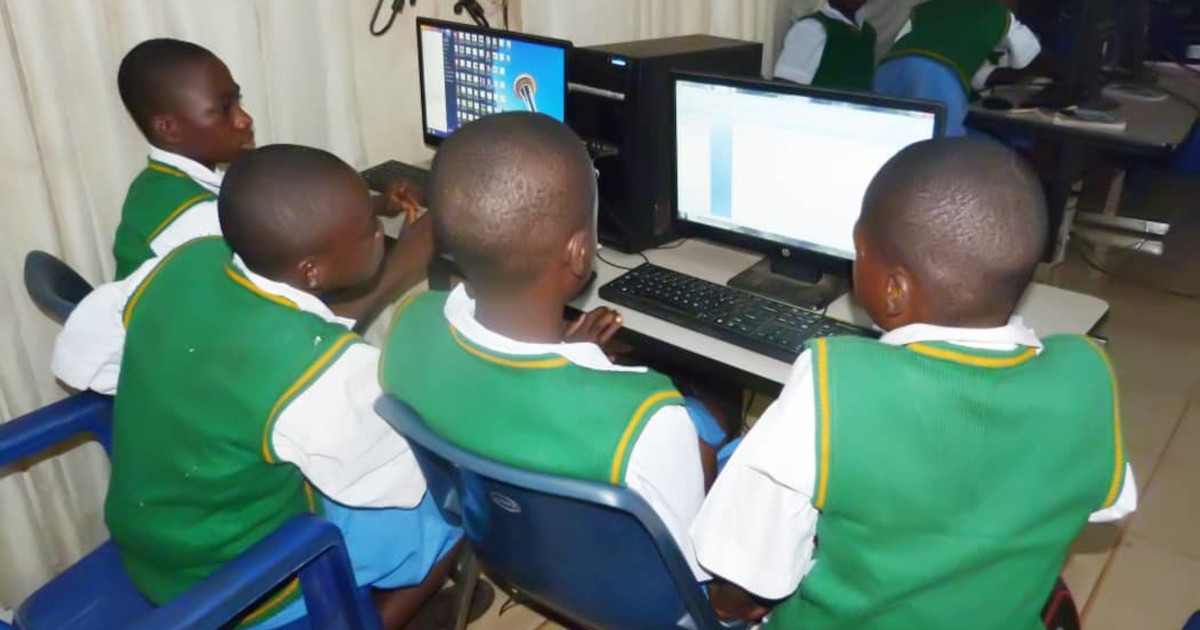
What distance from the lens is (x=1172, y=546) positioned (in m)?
1.99

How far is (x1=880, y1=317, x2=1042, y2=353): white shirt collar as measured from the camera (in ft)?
2.96

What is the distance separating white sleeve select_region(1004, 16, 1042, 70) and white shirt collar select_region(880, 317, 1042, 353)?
7.62ft

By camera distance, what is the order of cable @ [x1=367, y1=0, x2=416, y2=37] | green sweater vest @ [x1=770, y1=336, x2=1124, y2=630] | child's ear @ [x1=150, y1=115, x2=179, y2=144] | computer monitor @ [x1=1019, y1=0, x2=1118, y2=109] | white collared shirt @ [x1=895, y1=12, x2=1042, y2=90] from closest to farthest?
green sweater vest @ [x1=770, y1=336, x2=1124, y2=630] < child's ear @ [x1=150, y1=115, x2=179, y2=144] < cable @ [x1=367, y1=0, x2=416, y2=37] < computer monitor @ [x1=1019, y1=0, x2=1118, y2=109] < white collared shirt @ [x1=895, y1=12, x2=1042, y2=90]

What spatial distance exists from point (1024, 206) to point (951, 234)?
0.08 m

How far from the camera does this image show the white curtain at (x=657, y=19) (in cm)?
255

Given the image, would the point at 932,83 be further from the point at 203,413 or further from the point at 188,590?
the point at 188,590

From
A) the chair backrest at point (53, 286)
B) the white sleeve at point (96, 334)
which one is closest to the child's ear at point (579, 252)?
the white sleeve at point (96, 334)

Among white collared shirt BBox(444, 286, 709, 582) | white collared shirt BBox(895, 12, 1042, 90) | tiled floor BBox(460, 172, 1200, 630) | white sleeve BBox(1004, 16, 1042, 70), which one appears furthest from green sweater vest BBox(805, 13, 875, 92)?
white collared shirt BBox(444, 286, 709, 582)

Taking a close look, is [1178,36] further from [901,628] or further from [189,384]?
[189,384]

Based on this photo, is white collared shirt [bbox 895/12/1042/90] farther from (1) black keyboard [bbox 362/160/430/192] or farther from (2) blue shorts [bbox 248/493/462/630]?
(2) blue shorts [bbox 248/493/462/630]

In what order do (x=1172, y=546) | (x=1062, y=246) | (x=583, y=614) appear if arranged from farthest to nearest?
(x=1062, y=246) → (x=1172, y=546) → (x=583, y=614)

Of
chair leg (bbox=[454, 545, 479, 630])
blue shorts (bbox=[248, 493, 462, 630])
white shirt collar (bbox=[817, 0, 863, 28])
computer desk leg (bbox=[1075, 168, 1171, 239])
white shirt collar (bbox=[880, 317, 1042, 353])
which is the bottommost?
computer desk leg (bbox=[1075, 168, 1171, 239])

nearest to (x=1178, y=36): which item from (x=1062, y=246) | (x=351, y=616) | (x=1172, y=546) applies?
(x=1062, y=246)

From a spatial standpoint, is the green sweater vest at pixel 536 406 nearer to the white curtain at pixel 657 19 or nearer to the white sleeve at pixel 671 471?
the white sleeve at pixel 671 471
